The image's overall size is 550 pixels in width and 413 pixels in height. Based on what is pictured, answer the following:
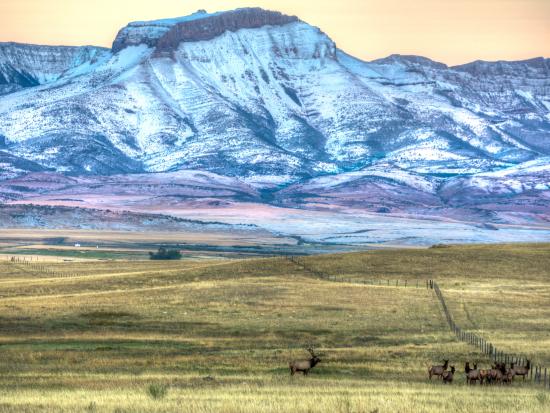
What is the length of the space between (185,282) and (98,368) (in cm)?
5316

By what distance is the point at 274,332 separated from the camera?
238 ft

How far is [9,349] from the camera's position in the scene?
62000mm

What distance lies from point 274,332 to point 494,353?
14824mm

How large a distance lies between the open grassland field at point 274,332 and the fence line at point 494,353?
33.2 inches

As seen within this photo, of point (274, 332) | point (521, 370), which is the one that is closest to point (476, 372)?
point (521, 370)

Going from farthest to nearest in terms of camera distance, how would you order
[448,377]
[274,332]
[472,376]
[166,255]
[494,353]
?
[166,255] < [274,332] < [494,353] < [472,376] < [448,377]

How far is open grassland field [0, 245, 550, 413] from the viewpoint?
42500mm

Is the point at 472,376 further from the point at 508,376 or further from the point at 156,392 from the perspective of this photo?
the point at 156,392

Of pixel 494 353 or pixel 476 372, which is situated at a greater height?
pixel 476 372

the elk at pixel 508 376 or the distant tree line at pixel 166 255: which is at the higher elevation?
the elk at pixel 508 376

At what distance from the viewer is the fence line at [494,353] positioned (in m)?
52.9

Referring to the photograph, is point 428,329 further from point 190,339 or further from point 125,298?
point 125,298

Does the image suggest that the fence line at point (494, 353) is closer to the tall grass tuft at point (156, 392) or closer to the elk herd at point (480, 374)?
the elk herd at point (480, 374)

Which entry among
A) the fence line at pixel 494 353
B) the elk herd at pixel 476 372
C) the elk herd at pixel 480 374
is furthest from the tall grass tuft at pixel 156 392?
the fence line at pixel 494 353
